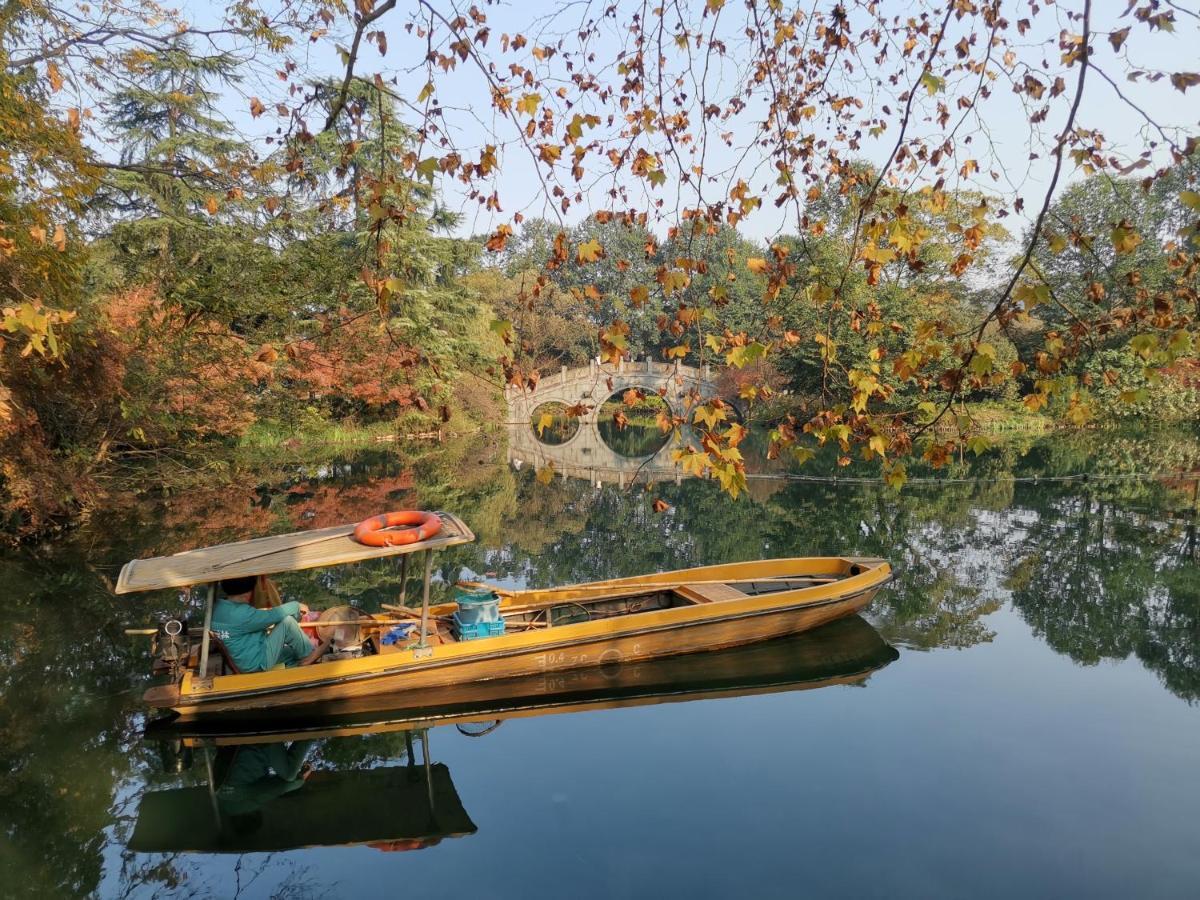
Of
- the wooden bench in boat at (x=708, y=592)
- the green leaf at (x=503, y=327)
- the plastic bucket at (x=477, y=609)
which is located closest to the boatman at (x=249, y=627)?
the plastic bucket at (x=477, y=609)

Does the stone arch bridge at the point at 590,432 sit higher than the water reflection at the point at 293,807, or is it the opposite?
the stone arch bridge at the point at 590,432

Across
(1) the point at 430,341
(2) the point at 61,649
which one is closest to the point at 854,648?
(2) the point at 61,649

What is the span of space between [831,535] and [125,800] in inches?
399

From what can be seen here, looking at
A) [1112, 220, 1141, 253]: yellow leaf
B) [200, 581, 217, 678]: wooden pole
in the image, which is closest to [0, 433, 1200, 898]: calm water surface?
[200, 581, 217, 678]: wooden pole

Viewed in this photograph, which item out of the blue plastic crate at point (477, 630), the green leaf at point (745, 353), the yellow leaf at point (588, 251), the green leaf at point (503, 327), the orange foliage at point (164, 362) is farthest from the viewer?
the orange foliage at point (164, 362)

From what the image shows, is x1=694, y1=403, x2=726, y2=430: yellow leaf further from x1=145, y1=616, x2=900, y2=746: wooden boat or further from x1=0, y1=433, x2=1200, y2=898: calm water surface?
x1=145, y1=616, x2=900, y2=746: wooden boat

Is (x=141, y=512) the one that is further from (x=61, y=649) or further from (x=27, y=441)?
(x=61, y=649)

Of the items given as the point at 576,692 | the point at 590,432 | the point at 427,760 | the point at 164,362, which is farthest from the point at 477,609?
the point at 590,432

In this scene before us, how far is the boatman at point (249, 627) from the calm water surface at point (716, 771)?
0.67 meters

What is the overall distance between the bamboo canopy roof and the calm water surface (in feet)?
4.01

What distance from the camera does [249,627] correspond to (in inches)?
254

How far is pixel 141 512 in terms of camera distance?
1438 centimetres

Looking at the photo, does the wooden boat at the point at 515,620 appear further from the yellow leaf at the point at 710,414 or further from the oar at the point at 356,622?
the yellow leaf at the point at 710,414

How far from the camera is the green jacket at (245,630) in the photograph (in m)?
6.41
